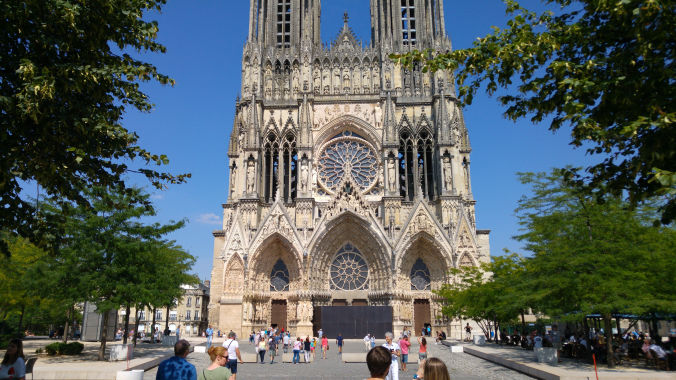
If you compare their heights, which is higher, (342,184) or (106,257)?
(342,184)

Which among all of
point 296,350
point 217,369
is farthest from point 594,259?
point 217,369

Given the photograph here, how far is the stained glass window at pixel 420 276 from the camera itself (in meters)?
32.8

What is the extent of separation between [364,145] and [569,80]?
1173 inches

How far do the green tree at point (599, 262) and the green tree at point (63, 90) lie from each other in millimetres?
12091

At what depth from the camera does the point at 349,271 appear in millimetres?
33531

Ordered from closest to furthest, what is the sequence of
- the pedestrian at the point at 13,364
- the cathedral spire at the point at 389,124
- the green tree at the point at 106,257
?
the pedestrian at the point at 13,364 → the green tree at the point at 106,257 → the cathedral spire at the point at 389,124

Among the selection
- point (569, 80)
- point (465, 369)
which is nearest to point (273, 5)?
point (465, 369)

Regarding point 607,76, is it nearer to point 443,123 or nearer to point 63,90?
point 63,90

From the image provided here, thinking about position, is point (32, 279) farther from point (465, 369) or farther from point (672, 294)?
point (672, 294)

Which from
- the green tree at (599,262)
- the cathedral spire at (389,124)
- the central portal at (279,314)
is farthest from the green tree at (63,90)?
the cathedral spire at (389,124)

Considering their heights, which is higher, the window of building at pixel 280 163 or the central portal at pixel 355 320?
the window of building at pixel 280 163

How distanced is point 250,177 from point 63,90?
25442mm

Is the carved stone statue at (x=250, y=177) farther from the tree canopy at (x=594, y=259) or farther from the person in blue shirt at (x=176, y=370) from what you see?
the person in blue shirt at (x=176, y=370)

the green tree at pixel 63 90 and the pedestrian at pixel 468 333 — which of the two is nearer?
the green tree at pixel 63 90
